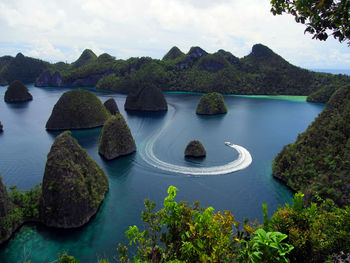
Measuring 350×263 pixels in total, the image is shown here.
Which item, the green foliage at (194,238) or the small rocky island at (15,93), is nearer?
the green foliage at (194,238)

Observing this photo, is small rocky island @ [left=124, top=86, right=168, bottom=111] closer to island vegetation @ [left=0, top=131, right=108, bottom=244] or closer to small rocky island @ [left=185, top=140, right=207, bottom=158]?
small rocky island @ [left=185, top=140, right=207, bottom=158]

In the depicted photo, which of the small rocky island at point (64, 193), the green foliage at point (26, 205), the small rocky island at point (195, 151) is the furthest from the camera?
the small rocky island at point (195, 151)

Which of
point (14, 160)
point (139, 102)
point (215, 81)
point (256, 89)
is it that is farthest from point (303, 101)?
point (14, 160)

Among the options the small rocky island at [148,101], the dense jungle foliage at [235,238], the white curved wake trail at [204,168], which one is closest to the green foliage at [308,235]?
the dense jungle foliage at [235,238]

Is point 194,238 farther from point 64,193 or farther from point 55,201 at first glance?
point 55,201

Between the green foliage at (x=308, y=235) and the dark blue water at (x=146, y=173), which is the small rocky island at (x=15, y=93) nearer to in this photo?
the dark blue water at (x=146, y=173)

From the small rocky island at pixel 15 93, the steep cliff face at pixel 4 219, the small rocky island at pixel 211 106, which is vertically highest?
the small rocky island at pixel 211 106

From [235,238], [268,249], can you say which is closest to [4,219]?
[235,238]
